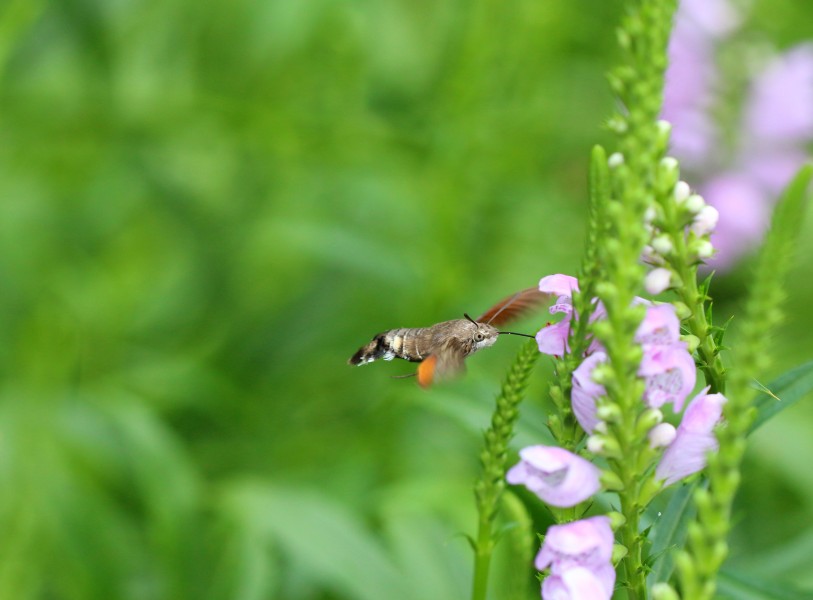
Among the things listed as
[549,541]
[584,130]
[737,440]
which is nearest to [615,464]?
[549,541]

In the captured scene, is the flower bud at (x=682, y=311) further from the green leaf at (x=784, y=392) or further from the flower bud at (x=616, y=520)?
the flower bud at (x=616, y=520)

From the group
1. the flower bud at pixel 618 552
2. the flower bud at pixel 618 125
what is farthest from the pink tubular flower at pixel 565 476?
the flower bud at pixel 618 125

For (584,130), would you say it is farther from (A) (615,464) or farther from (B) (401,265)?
(A) (615,464)

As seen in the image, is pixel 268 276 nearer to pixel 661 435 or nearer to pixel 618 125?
pixel 661 435

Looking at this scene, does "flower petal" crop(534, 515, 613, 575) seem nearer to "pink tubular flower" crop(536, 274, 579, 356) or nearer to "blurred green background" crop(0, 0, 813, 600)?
"pink tubular flower" crop(536, 274, 579, 356)

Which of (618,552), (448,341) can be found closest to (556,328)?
(618,552)

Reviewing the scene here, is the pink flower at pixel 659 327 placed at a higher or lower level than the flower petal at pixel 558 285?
lower
